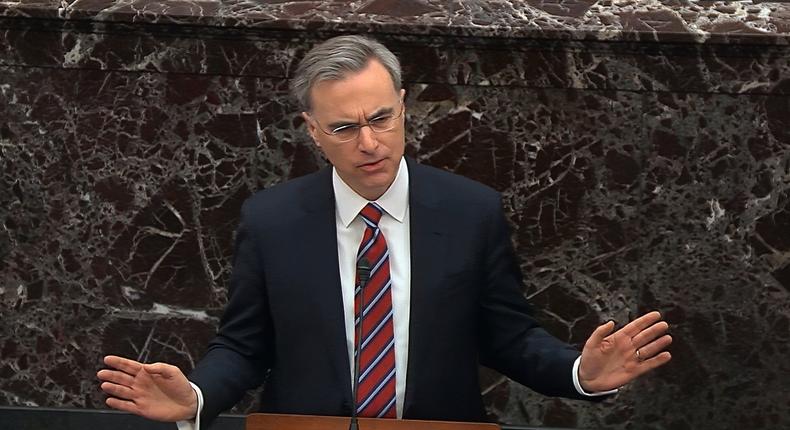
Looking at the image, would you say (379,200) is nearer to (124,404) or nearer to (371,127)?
(371,127)

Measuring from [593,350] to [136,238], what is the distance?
1.92 metres

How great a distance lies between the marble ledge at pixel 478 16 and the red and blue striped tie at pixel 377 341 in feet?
3.75

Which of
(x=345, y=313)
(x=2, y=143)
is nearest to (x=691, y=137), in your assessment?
(x=345, y=313)

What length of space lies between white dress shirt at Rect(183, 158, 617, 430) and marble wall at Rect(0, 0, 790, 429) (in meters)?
1.02

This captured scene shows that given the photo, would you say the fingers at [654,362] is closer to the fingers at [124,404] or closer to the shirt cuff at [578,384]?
the shirt cuff at [578,384]

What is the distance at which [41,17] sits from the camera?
399cm

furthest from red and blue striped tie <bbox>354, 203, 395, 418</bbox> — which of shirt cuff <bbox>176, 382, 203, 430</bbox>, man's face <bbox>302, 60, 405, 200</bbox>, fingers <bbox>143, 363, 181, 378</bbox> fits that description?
fingers <bbox>143, 363, 181, 378</bbox>

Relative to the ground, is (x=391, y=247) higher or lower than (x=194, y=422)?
higher

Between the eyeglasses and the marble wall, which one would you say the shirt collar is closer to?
the eyeglasses

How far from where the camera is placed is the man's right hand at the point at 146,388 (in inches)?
99.8

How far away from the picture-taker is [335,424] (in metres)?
2.62

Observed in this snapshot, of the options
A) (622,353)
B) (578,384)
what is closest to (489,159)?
(578,384)

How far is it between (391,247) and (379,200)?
0.36 feet

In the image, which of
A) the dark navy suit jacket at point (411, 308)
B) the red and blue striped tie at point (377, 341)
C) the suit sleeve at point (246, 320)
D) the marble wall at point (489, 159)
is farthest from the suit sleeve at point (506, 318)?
the marble wall at point (489, 159)
